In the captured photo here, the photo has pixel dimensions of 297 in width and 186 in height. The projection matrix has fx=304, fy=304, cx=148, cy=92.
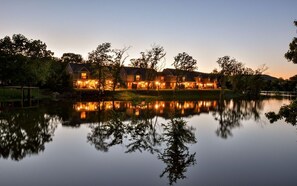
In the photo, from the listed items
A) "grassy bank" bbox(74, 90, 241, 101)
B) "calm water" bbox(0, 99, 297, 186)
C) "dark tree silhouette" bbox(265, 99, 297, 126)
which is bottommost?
"calm water" bbox(0, 99, 297, 186)

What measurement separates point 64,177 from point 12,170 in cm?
249

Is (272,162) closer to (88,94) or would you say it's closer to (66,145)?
(66,145)

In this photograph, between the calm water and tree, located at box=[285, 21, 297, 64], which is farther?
the calm water

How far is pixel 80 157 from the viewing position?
15.4 metres

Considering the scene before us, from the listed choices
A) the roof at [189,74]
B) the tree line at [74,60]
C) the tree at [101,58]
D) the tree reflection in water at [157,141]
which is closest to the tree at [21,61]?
the tree line at [74,60]

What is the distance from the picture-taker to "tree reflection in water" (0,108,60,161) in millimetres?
16167

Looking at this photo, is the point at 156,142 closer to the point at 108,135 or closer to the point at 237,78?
the point at 108,135

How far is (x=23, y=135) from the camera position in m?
20.5

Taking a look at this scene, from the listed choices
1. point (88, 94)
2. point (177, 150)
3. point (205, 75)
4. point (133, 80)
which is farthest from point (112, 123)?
point (205, 75)

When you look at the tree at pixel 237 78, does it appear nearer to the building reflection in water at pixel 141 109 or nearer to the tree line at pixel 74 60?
the tree line at pixel 74 60

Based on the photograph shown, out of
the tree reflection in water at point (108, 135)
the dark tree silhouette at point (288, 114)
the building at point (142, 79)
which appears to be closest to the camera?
the dark tree silhouette at point (288, 114)

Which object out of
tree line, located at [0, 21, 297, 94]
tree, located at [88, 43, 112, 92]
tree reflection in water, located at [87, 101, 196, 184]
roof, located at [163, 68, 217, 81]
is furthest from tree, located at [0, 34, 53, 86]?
roof, located at [163, 68, 217, 81]

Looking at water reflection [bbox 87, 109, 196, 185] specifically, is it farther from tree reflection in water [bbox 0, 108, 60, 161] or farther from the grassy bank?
the grassy bank

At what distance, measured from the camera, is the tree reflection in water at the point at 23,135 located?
16167 millimetres
